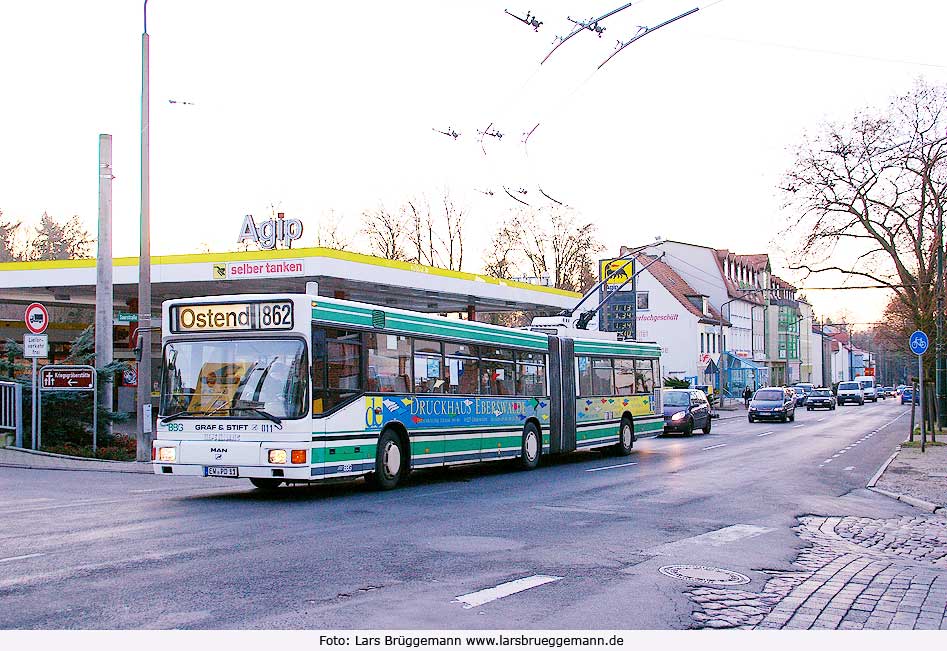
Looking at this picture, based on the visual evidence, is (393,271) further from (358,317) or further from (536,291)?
(358,317)

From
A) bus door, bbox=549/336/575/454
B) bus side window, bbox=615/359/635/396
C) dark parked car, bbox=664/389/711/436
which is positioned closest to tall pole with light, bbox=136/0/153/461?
bus door, bbox=549/336/575/454

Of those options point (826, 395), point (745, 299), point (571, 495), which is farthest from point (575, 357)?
point (745, 299)

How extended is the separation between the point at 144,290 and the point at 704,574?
53.1 ft

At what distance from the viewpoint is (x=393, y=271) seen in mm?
34344

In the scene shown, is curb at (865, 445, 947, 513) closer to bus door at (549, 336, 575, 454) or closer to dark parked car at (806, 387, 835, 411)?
bus door at (549, 336, 575, 454)

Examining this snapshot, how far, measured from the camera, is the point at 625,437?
85.6 ft

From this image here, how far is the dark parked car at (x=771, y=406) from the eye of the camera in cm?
4928

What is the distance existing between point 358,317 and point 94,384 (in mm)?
9856

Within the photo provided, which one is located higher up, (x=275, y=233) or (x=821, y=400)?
(x=275, y=233)

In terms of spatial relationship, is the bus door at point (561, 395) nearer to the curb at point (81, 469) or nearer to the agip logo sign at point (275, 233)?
the curb at point (81, 469)

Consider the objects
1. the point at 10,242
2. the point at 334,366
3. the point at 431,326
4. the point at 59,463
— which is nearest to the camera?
the point at 334,366

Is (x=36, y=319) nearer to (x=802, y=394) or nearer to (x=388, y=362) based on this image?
(x=388, y=362)

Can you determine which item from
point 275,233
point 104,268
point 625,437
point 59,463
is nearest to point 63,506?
point 59,463

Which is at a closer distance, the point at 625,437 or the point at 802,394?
the point at 625,437
